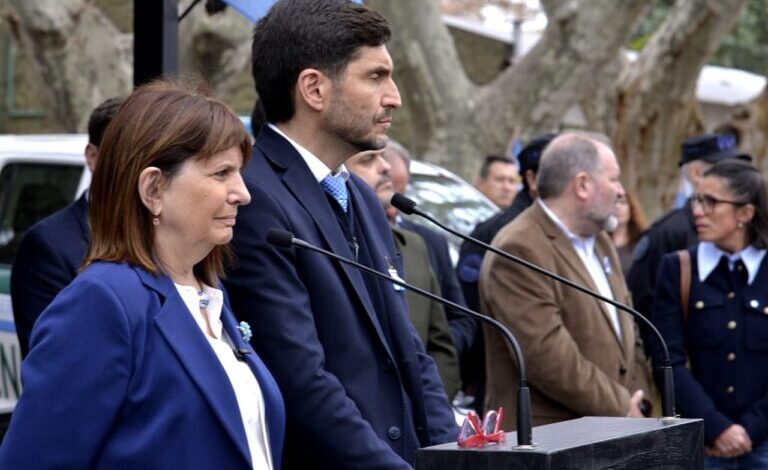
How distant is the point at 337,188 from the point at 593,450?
1.30m

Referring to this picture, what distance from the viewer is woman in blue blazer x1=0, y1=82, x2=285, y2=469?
121 inches

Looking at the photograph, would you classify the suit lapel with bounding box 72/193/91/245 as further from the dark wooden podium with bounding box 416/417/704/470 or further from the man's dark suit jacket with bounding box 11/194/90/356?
the dark wooden podium with bounding box 416/417/704/470

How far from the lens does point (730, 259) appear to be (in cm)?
660

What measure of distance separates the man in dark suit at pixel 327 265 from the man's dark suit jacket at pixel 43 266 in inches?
57.9

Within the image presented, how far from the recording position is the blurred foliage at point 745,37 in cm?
3256

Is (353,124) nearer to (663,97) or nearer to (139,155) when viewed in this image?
(139,155)

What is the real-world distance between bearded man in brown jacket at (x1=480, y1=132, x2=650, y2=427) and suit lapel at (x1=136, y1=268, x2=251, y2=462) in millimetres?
2753

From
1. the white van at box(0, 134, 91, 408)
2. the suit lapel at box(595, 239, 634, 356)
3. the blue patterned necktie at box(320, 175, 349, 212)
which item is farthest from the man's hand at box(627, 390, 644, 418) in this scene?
the white van at box(0, 134, 91, 408)

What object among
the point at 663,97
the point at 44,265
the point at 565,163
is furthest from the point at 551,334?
the point at 663,97

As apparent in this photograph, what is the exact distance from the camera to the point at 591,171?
6266mm

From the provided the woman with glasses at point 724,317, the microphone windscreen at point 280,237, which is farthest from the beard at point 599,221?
the microphone windscreen at point 280,237

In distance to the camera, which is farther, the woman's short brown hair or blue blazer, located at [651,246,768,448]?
blue blazer, located at [651,246,768,448]

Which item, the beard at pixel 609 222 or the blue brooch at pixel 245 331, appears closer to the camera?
the blue brooch at pixel 245 331

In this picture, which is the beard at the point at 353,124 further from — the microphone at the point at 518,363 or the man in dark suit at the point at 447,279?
the man in dark suit at the point at 447,279
